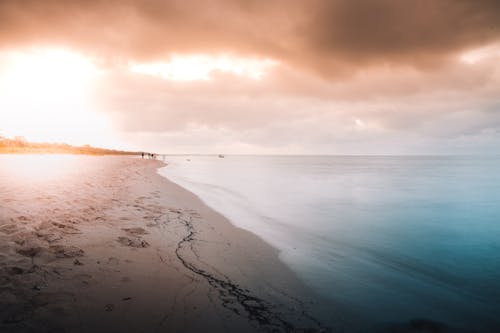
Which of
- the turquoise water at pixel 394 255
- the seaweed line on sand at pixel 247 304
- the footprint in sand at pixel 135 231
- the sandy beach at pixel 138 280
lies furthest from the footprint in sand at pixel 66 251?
the turquoise water at pixel 394 255

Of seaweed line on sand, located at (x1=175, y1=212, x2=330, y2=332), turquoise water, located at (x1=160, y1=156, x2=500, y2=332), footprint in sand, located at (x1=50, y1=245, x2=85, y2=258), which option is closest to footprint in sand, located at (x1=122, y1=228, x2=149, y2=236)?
footprint in sand, located at (x1=50, y1=245, x2=85, y2=258)

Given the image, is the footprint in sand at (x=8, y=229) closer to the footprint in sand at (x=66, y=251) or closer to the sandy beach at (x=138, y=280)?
the sandy beach at (x=138, y=280)

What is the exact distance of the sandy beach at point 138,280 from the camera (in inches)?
184

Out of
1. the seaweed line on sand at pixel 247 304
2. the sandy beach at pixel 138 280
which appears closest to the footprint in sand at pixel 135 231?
the sandy beach at pixel 138 280

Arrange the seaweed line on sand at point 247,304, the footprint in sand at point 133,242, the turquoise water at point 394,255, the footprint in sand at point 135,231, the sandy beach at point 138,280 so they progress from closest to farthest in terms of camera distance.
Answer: the sandy beach at point 138,280 → the seaweed line on sand at point 247,304 → the turquoise water at point 394,255 → the footprint in sand at point 133,242 → the footprint in sand at point 135,231

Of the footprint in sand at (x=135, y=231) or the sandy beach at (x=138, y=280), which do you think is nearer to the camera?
the sandy beach at (x=138, y=280)

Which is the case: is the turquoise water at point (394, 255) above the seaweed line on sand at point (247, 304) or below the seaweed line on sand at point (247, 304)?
below

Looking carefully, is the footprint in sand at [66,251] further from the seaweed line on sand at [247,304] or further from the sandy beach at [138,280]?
the seaweed line on sand at [247,304]

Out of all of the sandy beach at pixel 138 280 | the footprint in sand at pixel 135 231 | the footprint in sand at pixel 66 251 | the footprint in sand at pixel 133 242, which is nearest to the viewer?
the sandy beach at pixel 138 280

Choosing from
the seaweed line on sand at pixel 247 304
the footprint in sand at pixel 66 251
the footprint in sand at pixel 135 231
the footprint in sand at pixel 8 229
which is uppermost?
the footprint in sand at pixel 8 229

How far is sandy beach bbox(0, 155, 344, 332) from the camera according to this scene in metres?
4.67

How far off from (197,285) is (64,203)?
36.9 ft

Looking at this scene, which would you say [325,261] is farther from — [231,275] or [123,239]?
[123,239]

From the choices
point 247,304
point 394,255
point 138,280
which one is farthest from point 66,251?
point 394,255
